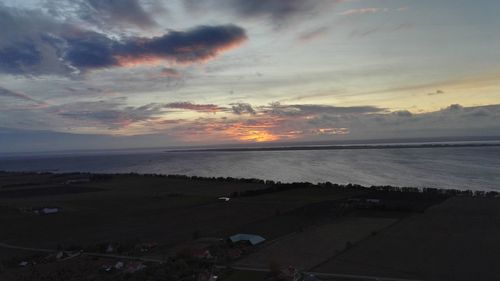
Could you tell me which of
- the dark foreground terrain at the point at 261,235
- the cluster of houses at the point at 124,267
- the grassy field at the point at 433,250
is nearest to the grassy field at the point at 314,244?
the dark foreground terrain at the point at 261,235

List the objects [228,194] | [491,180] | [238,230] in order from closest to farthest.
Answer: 1. [238,230]
2. [228,194]
3. [491,180]

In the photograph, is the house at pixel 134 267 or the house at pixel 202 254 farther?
the house at pixel 202 254

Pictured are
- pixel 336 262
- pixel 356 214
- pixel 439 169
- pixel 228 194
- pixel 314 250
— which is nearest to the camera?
pixel 336 262

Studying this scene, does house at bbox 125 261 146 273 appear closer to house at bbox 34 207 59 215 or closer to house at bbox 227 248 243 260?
house at bbox 227 248 243 260

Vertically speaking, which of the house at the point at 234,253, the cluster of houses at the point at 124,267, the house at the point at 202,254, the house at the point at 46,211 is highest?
the house at the point at 46,211

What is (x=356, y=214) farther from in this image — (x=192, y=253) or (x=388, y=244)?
(x=192, y=253)

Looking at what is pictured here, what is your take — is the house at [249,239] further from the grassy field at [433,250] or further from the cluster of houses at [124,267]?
the cluster of houses at [124,267]

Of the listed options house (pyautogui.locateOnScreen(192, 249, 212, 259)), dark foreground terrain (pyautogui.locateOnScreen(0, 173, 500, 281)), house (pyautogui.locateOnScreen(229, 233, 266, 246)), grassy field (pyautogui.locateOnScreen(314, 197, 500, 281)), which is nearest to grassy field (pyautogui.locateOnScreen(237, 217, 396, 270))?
dark foreground terrain (pyautogui.locateOnScreen(0, 173, 500, 281))

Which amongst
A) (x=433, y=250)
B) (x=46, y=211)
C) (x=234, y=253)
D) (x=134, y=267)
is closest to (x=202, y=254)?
(x=234, y=253)

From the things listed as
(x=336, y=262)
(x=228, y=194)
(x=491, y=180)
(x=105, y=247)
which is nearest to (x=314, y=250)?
(x=336, y=262)
